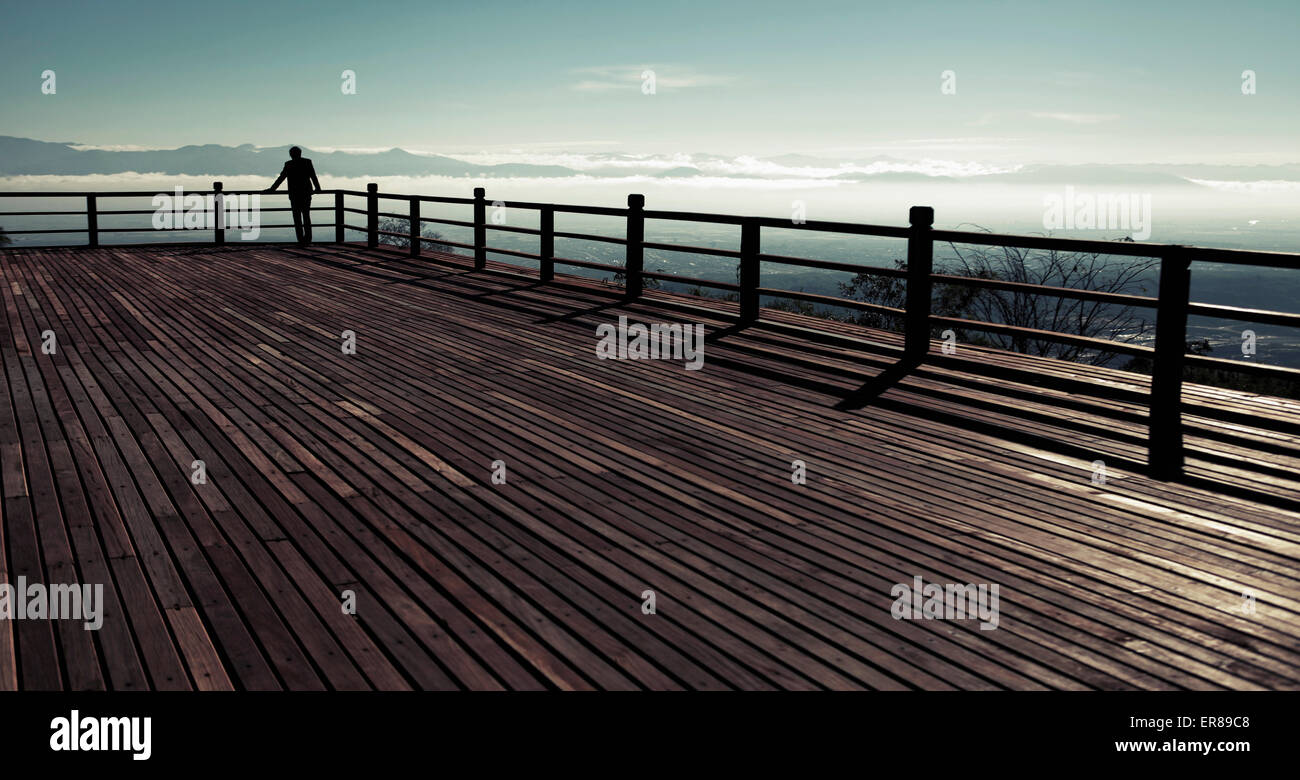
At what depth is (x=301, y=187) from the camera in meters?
18.5

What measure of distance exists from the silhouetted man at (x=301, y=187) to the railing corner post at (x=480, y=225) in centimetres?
555

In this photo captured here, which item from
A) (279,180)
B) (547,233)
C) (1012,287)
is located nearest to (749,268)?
(1012,287)

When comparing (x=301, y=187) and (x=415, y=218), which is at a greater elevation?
(x=301, y=187)

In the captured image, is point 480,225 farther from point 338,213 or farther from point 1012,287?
point 1012,287

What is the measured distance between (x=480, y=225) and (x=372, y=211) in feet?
14.9

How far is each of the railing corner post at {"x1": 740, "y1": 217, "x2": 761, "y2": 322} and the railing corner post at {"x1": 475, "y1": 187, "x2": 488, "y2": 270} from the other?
231 inches

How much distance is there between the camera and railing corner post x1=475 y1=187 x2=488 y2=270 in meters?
14.2

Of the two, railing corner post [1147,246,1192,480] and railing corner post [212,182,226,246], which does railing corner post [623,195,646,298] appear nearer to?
Result: railing corner post [1147,246,1192,480]

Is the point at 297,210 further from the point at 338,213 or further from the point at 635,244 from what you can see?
the point at 635,244

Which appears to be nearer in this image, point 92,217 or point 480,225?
point 480,225

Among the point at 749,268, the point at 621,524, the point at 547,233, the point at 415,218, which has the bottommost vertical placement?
the point at 621,524

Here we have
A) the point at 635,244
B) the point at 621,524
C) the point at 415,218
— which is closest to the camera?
the point at 621,524

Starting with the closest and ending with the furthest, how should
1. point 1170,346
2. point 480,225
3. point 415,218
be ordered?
point 1170,346 < point 480,225 < point 415,218
